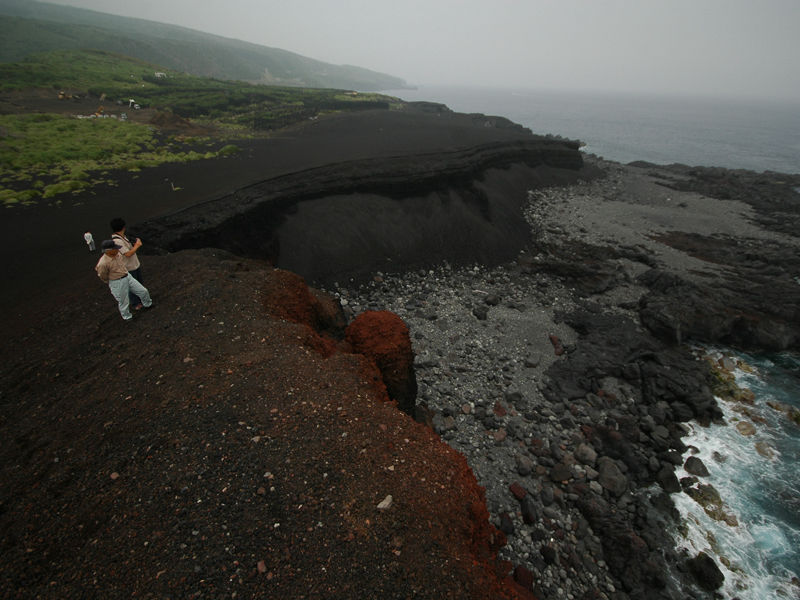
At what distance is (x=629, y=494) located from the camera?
1008 centimetres

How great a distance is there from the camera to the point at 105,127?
3120 centimetres

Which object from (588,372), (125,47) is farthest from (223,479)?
(125,47)

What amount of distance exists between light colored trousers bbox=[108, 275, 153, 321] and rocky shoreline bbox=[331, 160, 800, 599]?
340 inches

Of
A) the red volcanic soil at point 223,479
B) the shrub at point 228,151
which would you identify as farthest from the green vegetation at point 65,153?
the red volcanic soil at point 223,479

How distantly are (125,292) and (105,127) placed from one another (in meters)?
34.2

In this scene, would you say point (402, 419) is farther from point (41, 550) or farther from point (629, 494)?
point (629, 494)

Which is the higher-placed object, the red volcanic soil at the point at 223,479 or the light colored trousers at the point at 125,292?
the light colored trousers at the point at 125,292

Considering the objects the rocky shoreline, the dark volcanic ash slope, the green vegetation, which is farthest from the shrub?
the rocky shoreline

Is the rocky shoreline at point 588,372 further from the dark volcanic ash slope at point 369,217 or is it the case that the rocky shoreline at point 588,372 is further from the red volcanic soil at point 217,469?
the red volcanic soil at point 217,469

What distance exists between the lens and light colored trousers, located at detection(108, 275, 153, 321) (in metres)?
8.05

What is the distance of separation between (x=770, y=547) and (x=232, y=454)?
13869mm

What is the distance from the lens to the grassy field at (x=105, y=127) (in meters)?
19.5

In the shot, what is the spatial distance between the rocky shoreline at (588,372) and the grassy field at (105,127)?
54.9ft

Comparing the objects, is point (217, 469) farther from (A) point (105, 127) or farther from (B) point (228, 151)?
(A) point (105, 127)
